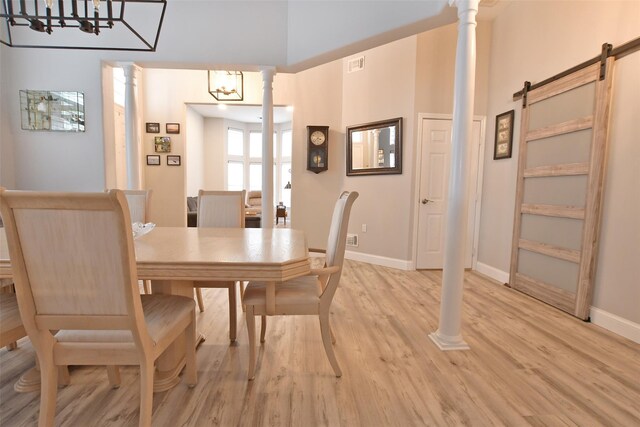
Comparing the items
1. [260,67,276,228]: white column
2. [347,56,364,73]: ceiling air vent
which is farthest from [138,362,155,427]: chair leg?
[347,56,364,73]: ceiling air vent

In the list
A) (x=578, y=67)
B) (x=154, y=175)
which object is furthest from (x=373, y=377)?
(x=154, y=175)

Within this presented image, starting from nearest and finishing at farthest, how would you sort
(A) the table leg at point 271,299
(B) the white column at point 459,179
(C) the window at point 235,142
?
(A) the table leg at point 271,299
(B) the white column at point 459,179
(C) the window at point 235,142

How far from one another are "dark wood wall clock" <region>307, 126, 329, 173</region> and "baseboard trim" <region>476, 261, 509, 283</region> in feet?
8.42

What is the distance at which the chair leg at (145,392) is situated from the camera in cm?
120

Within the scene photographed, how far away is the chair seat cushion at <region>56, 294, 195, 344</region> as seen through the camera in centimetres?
121

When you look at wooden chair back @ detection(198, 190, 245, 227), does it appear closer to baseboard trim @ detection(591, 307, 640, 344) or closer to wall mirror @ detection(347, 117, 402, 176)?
wall mirror @ detection(347, 117, 402, 176)

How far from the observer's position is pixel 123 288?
1.10m

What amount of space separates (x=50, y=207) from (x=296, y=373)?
1452 mm

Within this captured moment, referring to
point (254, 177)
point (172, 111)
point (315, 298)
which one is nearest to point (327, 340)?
point (315, 298)

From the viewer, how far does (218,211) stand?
2.65m

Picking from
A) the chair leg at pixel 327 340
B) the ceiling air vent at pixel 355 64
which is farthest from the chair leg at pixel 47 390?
the ceiling air vent at pixel 355 64

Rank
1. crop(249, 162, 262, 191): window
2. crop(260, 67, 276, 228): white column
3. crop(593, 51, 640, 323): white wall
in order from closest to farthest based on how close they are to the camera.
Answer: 1. crop(593, 51, 640, 323): white wall
2. crop(260, 67, 276, 228): white column
3. crop(249, 162, 262, 191): window

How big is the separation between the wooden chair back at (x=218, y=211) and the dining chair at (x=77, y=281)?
1.43m

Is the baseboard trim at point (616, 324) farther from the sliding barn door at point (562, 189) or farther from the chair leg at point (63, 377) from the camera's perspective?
the chair leg at point (63, 377)
